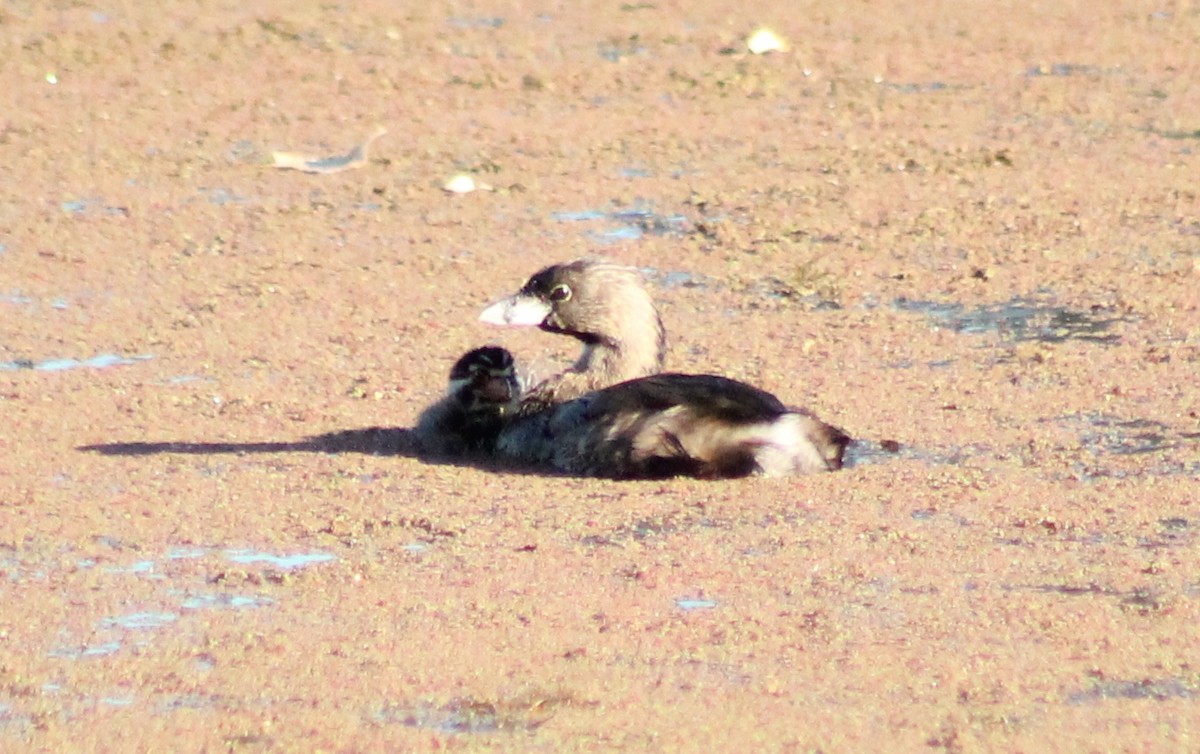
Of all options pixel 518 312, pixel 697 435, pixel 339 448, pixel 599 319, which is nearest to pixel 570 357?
pixel 518 312

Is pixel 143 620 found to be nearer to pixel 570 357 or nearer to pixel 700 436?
pixel 700 436

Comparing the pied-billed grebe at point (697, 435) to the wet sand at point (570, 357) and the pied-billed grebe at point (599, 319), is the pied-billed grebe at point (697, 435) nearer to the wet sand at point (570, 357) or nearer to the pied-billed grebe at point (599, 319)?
the wet sand at point (570, 357)

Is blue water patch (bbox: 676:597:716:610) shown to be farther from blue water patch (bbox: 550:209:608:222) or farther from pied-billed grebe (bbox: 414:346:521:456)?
blue water patch (bbox: 550:209:608:222)

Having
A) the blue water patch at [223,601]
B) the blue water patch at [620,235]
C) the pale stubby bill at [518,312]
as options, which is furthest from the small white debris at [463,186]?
the blue water patch at [223,601]

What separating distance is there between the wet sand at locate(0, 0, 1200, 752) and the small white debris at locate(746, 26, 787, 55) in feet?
0.49

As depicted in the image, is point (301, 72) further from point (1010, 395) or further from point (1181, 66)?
point (1010, 395)

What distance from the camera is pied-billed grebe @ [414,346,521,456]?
7.11 meters

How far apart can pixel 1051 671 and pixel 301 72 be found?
971 cm

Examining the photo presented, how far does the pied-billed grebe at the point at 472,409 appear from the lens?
7.11 meters

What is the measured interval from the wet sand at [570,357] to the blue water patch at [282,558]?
20 mm

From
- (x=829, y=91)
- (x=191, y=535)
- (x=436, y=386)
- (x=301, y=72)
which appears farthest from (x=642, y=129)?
(x=191, y=535)

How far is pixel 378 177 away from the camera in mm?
11250

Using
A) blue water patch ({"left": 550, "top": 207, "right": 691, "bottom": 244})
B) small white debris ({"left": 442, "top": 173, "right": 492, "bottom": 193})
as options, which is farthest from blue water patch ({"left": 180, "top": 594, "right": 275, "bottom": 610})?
small white debris ({"left": 442, "top": 173, "right": 492, "bottom": 193})

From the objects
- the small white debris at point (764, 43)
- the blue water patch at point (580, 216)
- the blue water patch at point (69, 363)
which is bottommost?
the blue water patch at point (69, 363)
